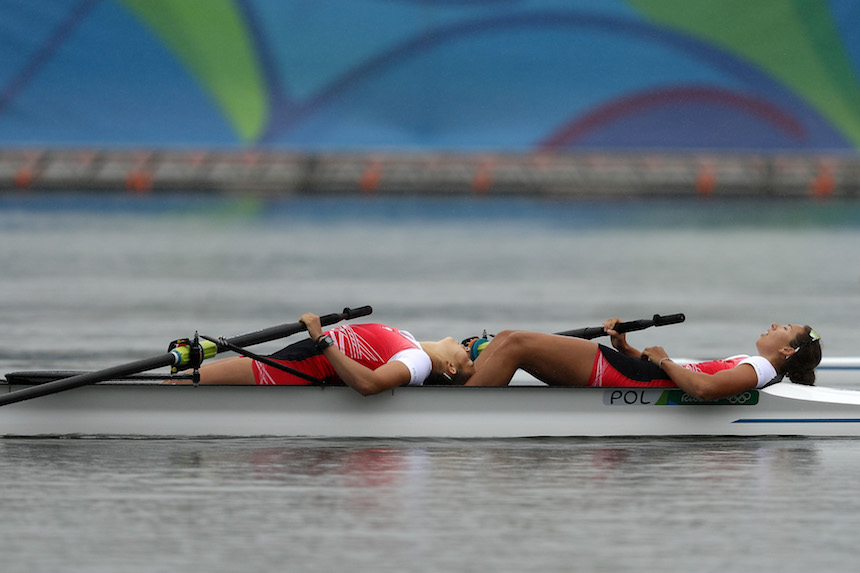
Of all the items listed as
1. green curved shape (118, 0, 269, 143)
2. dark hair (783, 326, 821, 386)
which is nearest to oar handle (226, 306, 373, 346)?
dark hair (783, 326, 821, 386)

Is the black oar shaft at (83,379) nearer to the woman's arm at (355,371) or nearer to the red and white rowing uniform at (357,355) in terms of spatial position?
the red and white rowing uniform at (357,355)

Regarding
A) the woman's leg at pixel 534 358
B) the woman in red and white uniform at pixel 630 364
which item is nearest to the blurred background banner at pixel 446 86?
the woman in red and white uniform at pixel 630 364

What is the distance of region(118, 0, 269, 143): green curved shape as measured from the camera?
1829 inches

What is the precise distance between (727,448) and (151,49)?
40.2 m

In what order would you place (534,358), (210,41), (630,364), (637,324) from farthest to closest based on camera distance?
(210,41) → (637,324) → (630,364) → (534,358)

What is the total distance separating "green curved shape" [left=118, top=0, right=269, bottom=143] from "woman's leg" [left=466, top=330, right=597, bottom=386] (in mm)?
37770

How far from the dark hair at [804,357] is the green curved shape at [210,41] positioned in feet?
124

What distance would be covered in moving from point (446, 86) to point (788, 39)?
34.8 ft

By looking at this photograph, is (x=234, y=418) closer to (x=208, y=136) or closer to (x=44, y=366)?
(x=44, y=366)

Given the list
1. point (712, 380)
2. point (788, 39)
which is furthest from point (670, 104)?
point (712, 380)

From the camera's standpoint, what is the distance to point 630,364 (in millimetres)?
9273

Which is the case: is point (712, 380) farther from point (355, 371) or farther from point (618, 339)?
point (355, 371)

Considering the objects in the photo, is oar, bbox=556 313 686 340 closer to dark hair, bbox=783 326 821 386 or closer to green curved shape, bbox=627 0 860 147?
dark hair, bbox=783 326 821 386

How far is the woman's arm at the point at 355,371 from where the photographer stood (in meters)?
8.77
